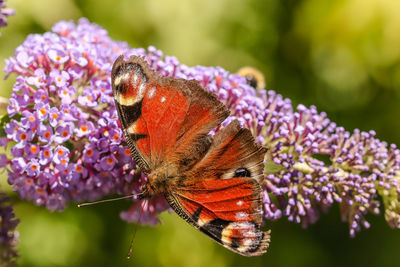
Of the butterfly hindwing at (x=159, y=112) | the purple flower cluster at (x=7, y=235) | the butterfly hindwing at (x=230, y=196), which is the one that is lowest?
the purple flower cluster at (x=7, y=235)

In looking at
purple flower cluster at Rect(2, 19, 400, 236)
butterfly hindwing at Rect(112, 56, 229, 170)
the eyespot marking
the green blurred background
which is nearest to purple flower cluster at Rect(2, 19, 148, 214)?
purple flower cluster at Rect(2, 19, 400, 236)

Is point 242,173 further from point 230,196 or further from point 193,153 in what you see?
point 193,153

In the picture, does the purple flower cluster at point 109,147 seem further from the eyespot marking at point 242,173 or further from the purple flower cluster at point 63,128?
the eyespot marking at point 242,173

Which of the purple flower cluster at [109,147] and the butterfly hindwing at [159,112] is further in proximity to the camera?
the purple flower cluster at [109,147]

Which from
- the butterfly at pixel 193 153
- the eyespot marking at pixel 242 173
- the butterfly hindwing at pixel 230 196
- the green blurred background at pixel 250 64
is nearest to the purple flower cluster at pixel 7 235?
the butterfly at pixel 193 153

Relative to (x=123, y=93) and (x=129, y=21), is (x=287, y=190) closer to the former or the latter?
(x=123, y=93)

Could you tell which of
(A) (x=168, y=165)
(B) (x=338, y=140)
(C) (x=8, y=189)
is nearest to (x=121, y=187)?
(A) (x=168, y=165)

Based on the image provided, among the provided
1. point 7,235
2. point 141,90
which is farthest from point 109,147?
point 7,235
